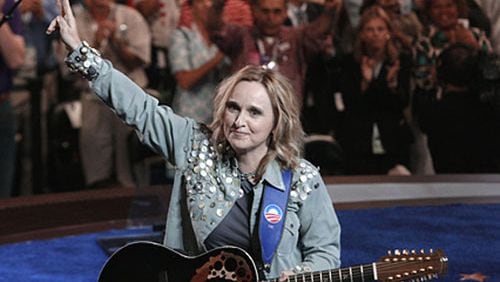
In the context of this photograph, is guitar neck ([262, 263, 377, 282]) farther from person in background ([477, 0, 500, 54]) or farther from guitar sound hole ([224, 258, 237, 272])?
person in background ([477, 0, 500, 54])

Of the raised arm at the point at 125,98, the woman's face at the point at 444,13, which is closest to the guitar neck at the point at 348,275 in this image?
the raised arm at the point at 125,98

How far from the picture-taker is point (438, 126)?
19.0ft

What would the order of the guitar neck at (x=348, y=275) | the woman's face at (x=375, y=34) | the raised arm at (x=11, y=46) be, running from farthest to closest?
the woman's face at (x=375, y=34), the raised arm at (x=11, y=46), the guitar neck at (x=348, y=275)

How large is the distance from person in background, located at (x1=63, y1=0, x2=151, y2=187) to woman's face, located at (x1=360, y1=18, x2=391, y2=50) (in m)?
1.15

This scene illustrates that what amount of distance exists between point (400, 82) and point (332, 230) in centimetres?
297

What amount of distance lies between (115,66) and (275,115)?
2.71 meters

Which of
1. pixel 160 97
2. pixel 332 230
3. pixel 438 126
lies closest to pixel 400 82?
pixel 438 126

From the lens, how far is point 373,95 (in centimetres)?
572

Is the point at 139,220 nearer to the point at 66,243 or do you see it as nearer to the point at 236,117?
the point at 66,243

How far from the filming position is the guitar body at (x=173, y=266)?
2.76m

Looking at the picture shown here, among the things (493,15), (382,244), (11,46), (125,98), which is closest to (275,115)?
(125,98)

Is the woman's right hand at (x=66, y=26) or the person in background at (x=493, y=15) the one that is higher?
the woman's right hand at (x=66, y=26)

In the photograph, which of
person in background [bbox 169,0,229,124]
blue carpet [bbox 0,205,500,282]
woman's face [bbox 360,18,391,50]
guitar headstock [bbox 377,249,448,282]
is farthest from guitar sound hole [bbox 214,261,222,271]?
woman's face [bbox 360,18,391,50]

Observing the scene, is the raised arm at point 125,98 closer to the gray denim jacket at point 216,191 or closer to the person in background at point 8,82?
the gray denim jacket at point 216,191
